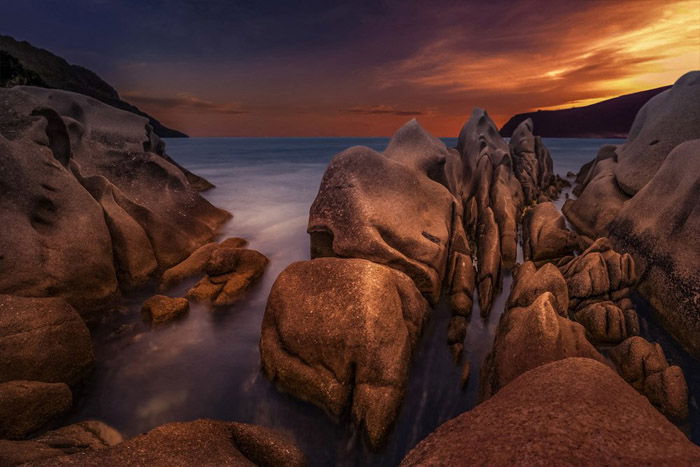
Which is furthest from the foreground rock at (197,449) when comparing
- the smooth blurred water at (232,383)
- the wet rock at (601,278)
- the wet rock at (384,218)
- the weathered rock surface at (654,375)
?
the wet rock at (601,278)

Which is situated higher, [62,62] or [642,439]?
[62,62]

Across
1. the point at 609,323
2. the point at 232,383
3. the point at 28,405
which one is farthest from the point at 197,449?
the point at 609,323

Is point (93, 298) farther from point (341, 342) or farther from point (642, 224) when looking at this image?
point (642, 224)

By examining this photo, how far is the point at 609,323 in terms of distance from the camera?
5.24 m

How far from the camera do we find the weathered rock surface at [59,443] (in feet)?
8.48

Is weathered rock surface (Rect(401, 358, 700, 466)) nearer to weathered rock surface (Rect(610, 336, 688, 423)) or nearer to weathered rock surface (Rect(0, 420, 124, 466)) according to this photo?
weathered rock surface (Rect(610, 336, 688, 423))

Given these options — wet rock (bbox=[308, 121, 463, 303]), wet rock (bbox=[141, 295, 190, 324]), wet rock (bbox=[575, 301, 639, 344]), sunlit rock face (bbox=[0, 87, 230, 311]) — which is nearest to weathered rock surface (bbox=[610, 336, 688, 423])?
wet rock (bbox=[575, 301, 639, 344])

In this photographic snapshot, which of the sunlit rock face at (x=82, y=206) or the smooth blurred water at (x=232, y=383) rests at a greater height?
the sunlit rock face at (x=82, y=206)

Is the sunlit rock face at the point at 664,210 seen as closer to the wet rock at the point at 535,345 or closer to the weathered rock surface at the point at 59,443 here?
the wet rock at the point at 535,345

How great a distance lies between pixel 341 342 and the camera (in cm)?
434

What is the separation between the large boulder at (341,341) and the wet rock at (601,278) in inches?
140

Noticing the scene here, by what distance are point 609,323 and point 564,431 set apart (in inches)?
167

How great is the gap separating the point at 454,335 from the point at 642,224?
5.20 meters

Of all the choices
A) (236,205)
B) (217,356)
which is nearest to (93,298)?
(217,356)
